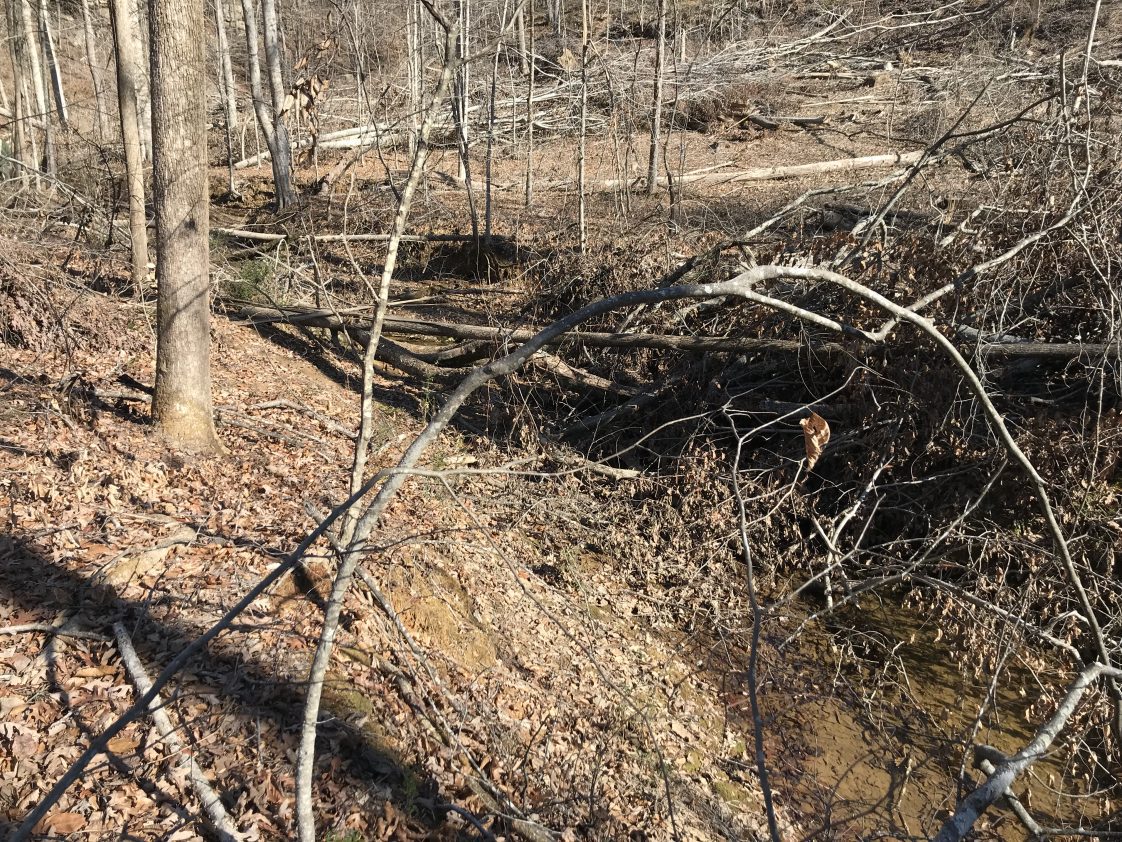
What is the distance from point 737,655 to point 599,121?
56.1 feet

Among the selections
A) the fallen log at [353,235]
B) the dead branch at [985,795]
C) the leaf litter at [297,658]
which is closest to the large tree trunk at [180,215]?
the leaf litter at [297,658]

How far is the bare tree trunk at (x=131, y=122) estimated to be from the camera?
6.91m

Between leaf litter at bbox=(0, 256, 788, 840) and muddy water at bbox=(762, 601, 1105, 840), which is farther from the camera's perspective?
muddy water at bbox=(762, 601, 1105, 840)

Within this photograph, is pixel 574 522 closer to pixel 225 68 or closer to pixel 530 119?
pixel 530 119

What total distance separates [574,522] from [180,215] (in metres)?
3.41

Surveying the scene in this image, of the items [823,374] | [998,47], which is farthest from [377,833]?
[998,47]

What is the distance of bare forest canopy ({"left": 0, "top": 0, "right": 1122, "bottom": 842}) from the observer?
337cm

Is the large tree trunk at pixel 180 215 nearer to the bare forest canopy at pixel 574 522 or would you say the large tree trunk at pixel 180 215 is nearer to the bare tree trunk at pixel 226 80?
the bare forest canopy at pixel 574 522

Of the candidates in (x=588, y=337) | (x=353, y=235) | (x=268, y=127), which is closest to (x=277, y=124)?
(x=268, y=127)

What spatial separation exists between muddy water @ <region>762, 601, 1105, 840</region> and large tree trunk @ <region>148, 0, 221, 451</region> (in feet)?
15.3

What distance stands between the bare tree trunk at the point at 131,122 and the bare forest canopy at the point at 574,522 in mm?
44

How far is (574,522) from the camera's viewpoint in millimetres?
5805

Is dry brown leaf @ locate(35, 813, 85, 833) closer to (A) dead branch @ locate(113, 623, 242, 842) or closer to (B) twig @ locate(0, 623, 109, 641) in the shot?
(A) dead branch @ locate(113, 623, 242, 842)


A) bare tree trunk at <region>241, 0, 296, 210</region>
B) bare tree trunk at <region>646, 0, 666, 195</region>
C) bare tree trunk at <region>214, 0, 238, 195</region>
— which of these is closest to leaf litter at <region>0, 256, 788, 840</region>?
bare tree trunk at <region>241, 0, 296, 210</region>
